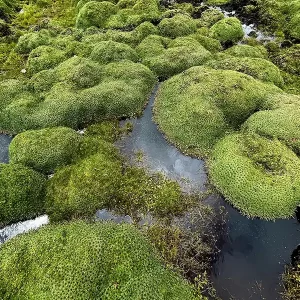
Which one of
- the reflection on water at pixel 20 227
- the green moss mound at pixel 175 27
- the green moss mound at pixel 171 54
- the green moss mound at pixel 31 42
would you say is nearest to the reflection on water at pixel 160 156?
the green moss mound at pixel 171 54

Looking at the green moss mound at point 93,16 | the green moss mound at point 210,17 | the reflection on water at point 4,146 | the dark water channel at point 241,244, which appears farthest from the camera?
the green moss mound at point 210,17

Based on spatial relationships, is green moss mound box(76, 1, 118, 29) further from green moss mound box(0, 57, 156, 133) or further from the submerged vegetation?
green moss mound box(0, 57, 156, 133)

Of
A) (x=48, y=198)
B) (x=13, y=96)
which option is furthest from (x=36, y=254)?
(x=13, y=96)

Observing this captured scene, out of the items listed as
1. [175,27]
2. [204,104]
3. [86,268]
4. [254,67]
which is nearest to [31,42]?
[175,27]

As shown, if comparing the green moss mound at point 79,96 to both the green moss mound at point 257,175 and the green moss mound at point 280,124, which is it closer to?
the green moss mound at point 257,175

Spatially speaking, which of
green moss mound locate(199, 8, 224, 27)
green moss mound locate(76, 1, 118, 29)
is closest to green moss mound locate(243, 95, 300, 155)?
green moss mound locate(199, 8, 224, 27)

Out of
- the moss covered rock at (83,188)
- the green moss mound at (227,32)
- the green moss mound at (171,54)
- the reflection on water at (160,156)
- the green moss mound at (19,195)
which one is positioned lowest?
the green moss mound at (19,195)
